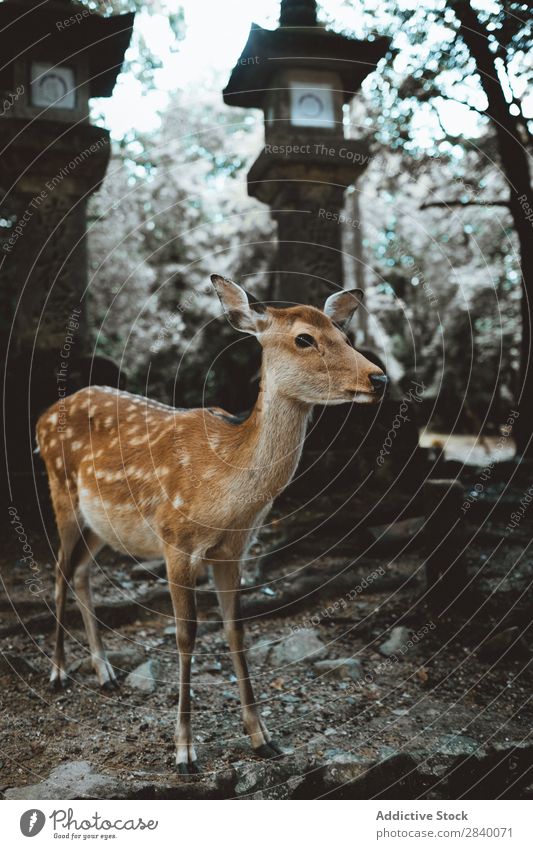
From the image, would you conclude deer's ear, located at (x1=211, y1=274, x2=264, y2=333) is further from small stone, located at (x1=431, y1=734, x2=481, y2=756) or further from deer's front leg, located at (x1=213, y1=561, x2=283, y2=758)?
small stone, located at (x1=431, y1=734, x2=481, y2=756)

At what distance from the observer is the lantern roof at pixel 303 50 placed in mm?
6539

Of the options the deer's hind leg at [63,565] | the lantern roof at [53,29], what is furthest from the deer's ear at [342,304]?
the lantern roof at [53,29]

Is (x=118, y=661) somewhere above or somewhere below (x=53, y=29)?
below

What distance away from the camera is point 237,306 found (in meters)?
3.35

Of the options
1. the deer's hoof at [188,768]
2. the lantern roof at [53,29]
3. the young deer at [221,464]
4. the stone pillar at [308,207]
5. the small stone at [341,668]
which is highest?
the lantern roof at [53,29]

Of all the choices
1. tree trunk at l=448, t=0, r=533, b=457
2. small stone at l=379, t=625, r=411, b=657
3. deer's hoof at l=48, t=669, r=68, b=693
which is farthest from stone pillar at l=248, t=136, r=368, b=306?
deer's hoof at l=48, t=669, r=68, b=693

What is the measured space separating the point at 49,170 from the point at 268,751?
5730 mm

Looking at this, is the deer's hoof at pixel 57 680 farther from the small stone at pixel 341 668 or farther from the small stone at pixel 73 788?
the small stone at pixel 341 668

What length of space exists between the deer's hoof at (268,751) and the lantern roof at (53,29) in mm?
5943

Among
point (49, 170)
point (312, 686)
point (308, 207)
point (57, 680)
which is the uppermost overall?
point (49, 170)

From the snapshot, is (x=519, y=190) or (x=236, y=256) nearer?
(x=519, y=190)

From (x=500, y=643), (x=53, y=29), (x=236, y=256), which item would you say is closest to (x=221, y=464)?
(x=500, y=643)

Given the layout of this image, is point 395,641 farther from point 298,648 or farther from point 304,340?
point 304,340

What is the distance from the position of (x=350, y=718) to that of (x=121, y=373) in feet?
12.6
